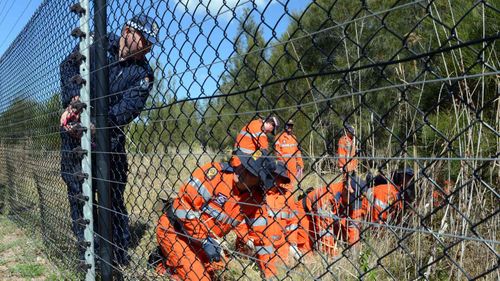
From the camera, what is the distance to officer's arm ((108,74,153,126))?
2.86 metres

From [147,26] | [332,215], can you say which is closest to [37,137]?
[147,26]

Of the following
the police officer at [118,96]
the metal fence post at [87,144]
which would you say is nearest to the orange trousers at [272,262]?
the police officer at [118,96]

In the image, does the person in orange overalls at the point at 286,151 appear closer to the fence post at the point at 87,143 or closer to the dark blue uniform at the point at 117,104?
the dark blue uniform at the point at 117,104

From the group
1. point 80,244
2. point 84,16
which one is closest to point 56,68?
point 84,16

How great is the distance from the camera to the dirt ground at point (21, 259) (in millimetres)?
3852

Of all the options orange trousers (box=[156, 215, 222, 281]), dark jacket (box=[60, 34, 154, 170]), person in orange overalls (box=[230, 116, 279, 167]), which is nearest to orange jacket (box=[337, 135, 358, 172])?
person in orange overalls (box=[230, 116, 279, 167])

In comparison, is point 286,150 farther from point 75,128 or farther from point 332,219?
point 75,128

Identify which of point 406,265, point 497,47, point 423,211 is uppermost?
point 497,47

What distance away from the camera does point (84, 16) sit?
2.75 metres

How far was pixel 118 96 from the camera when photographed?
10.3 ft

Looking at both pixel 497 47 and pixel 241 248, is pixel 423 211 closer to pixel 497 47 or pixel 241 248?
pixel 497 47

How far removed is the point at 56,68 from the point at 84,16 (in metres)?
0.82

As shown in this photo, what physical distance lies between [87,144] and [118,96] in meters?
0.47

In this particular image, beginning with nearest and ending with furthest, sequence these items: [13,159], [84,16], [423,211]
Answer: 1. [423,211]
2. [84,16]
3. [13,159]
